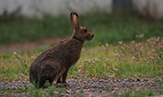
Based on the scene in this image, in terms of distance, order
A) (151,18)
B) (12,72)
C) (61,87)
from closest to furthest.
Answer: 1. (61,87)
2. (12,72)
3. (151,18)

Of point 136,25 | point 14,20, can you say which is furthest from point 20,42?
point 136,25

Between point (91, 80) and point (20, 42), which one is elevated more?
point (20, 42)

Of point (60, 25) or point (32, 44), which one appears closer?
point (32, 44)

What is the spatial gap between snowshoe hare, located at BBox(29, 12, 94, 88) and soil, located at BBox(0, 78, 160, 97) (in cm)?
37

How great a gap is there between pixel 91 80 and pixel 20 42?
29.3ft

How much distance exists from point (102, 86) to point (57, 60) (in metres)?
1.07

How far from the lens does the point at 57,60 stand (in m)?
4.87

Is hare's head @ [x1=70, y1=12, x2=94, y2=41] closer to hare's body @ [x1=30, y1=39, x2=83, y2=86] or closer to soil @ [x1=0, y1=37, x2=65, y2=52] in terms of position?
hare's body @ [x1=30, y1=39, x2=83, y2=86]

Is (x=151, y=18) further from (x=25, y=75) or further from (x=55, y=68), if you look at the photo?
(x=55, y=68)

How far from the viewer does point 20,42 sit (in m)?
13.8

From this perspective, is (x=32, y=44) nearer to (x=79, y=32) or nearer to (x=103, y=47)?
(x=103, y=47)

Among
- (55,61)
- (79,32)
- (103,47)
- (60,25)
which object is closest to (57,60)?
(55,61)

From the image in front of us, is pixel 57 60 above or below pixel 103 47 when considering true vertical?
below

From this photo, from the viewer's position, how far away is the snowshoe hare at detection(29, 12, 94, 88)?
15.5ft
